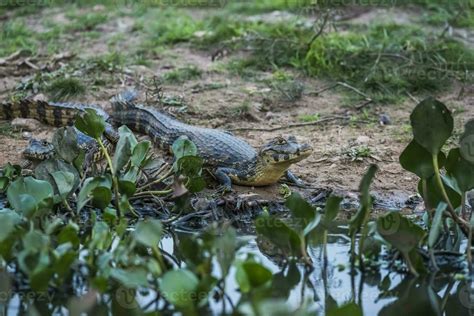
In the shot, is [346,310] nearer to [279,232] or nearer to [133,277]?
[279,232]

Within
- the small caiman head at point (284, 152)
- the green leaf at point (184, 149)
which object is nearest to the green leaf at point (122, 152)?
the green leaf at point (184, 149)

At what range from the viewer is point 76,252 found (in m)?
5.24

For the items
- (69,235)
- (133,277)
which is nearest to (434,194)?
(133,277)

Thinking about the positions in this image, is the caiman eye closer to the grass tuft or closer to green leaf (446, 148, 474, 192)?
green leaf (446, 148, 474, 192)

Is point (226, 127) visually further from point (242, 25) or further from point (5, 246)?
point (5, 246)

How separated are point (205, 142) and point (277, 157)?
2.59 ft

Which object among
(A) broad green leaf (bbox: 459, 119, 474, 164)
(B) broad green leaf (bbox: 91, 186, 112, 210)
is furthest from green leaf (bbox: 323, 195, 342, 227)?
(B) broad green leaf (bbox: 91, 186, 112, 210)

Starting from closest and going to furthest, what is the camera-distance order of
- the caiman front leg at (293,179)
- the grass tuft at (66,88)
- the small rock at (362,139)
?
the caiman front leg at (293,179), the small rock at (362,139), the grass tuft at (66,88)

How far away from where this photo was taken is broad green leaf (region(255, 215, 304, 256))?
550 cm

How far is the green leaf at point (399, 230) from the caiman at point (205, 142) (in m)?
1.81

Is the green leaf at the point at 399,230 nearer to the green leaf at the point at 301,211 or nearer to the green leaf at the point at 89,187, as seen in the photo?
the green leaf at the point at 301,211

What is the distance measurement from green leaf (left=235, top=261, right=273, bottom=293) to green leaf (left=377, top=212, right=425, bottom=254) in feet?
3.23

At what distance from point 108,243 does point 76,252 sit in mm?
383

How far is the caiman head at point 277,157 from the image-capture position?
720 centimetres
